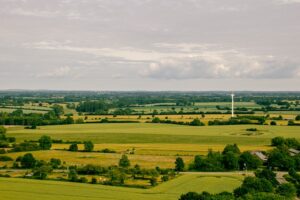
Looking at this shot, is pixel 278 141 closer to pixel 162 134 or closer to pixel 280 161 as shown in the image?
pixel 280 161

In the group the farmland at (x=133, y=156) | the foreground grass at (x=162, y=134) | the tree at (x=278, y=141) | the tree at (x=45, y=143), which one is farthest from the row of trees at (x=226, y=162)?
the tree at (x=45, y=143)

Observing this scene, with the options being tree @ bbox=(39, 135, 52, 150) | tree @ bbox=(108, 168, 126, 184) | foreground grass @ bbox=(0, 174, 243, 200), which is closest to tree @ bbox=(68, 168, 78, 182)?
foreground grass @ bbox=(0, 174, 243, 200)

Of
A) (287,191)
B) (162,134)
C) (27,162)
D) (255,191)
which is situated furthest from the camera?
(162,134)

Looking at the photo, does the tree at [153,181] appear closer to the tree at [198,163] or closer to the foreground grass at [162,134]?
the tree at [198,163]

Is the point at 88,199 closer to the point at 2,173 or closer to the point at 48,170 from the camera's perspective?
the point at 48,170

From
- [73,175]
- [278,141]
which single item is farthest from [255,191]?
[278,141]

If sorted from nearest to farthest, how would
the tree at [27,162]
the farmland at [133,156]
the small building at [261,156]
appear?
1. the farmland at [133,156]
2. the tree at [27,162]
3. the small building at [261,156]
